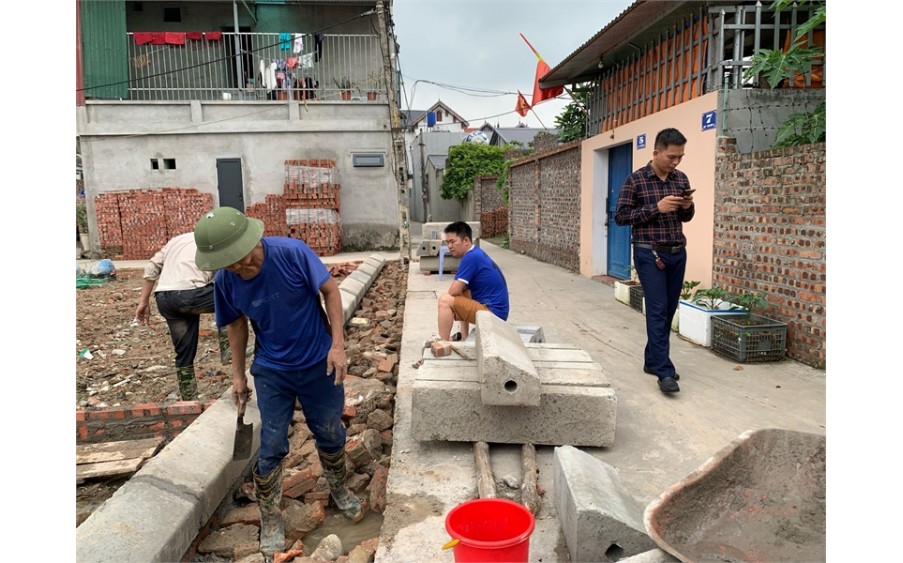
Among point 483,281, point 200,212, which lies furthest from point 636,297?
point 200,212

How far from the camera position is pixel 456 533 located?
203cm

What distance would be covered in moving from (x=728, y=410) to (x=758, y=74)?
161 inches

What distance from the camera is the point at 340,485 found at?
341 centimetres

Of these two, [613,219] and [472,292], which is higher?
[613,219]

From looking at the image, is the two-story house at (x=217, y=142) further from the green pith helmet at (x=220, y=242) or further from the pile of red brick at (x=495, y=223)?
the green pith helmet at (x=220, y=242)

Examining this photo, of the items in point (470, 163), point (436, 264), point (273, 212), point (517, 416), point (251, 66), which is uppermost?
point (251, 66)

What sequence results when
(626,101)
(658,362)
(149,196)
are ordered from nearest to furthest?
1. (658,362)
2. (626,101)
3. (149,196)

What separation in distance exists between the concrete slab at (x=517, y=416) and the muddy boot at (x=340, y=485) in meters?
0.46

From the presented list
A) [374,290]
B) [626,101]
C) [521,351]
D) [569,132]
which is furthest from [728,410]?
[569,132]

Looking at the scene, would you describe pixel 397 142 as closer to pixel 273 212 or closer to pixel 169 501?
pixel 273 212

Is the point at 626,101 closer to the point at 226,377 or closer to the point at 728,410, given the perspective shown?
the point at 728,410

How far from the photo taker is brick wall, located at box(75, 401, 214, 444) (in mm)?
4180

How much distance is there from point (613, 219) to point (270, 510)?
7995mm

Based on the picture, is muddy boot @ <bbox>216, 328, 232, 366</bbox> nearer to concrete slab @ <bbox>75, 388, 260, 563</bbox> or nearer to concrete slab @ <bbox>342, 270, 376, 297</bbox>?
concrete slab @ <bbox>75, 388, 260, 563</bbox>
